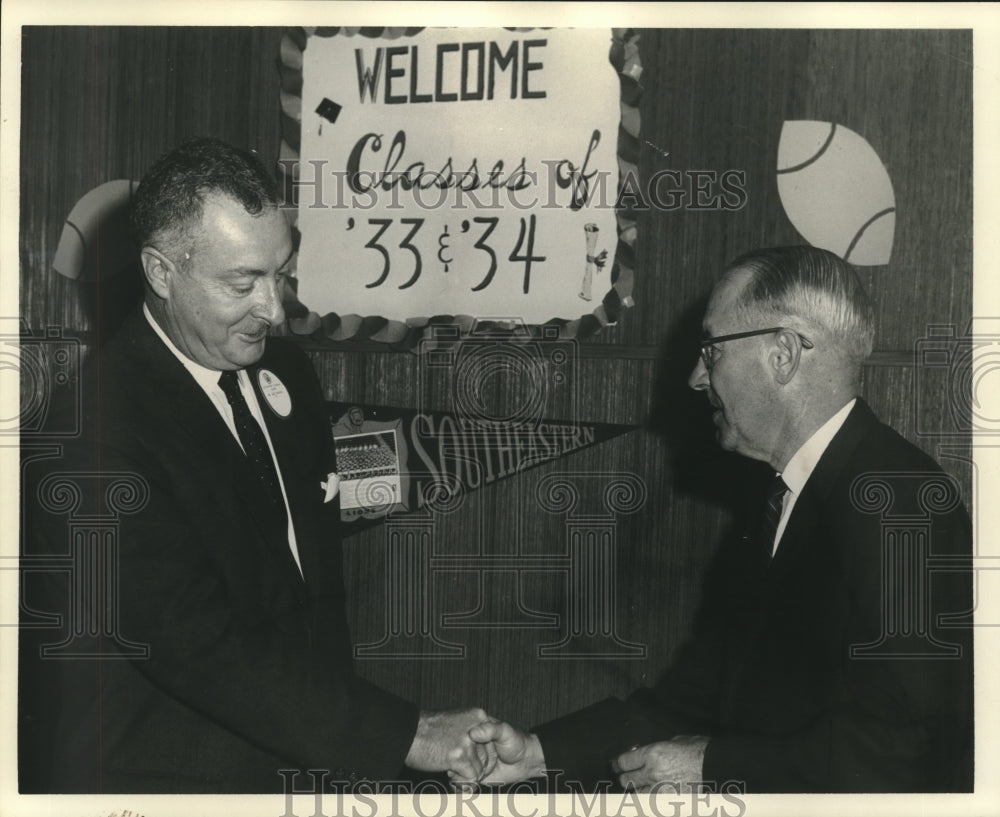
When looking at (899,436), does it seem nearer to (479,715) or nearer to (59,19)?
(479,715)

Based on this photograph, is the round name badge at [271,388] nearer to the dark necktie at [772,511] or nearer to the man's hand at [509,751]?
the man's hand at [509,751]

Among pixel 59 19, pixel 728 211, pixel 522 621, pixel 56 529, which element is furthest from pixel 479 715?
pixel 59 19

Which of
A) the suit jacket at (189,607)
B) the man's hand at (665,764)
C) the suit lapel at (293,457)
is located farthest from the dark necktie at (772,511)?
the suit lapel at (293,457)

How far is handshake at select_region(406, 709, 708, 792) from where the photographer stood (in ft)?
7.42

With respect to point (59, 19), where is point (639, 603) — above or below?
below

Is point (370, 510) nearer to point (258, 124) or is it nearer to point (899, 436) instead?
point (258, 124)

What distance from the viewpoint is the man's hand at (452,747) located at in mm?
2264

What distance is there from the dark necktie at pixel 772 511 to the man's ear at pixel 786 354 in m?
0.22

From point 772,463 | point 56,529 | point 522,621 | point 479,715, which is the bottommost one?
point 479,715

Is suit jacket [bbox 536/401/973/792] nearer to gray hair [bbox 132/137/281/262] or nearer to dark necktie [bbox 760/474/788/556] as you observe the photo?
dark necktie [bbox 760/474/788/556]

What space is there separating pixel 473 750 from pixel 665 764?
39 centimetres

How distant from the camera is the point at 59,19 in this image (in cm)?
225

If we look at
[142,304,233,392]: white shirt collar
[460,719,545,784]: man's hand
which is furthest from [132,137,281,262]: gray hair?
[460,719,545,784]: man's hand

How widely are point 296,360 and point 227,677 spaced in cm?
65
